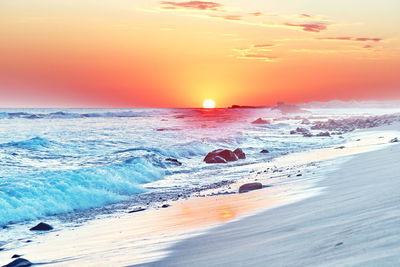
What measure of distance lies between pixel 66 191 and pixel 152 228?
5.80 meters

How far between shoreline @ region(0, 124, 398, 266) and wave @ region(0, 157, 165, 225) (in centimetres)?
219

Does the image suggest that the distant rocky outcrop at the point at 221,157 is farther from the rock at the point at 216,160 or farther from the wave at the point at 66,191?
the wave at the point at 66,191

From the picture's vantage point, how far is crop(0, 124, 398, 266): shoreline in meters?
5.84

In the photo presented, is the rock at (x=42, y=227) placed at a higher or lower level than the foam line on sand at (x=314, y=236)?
lower

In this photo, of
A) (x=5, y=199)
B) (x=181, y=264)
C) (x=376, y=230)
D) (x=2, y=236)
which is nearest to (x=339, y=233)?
(x=376, y=230)

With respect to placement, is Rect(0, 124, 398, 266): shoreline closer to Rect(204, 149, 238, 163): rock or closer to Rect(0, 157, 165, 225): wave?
Rect(0, 157, 165, 225): wave

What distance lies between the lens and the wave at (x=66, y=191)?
10617mm

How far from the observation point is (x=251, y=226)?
19.9 ft

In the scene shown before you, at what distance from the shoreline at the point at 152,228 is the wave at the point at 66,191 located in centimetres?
219

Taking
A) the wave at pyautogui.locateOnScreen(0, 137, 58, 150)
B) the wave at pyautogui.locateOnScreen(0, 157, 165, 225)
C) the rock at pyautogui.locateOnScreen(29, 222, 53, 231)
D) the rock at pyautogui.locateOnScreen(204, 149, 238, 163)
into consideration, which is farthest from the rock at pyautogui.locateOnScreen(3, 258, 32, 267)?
the wave at pyautogui.locateOnScreen(0, 137, 58, 150)

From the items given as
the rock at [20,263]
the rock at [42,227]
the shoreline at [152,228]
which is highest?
the rock at [20,263]

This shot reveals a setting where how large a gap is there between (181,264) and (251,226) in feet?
5.65

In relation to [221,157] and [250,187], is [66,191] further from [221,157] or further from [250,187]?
[221,157]

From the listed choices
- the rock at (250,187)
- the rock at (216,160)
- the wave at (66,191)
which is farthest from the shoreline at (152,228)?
the rock at (216,160)
